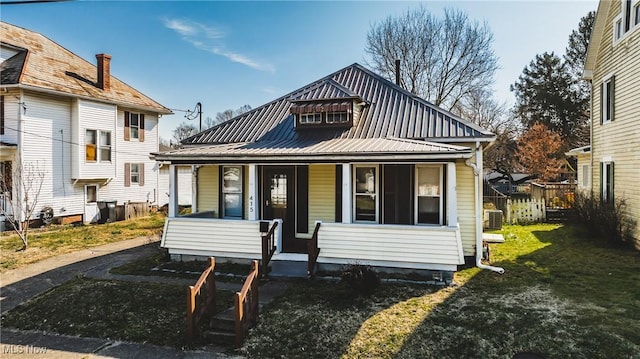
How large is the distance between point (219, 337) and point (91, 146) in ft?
55.5

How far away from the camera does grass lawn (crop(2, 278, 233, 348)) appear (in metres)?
6.54

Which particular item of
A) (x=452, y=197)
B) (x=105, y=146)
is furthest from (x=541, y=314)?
(x=105, y=146)

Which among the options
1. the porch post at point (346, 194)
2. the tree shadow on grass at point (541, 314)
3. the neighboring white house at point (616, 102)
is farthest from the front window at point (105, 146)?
the neighboring white house at point (616, 102)

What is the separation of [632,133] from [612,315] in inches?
308

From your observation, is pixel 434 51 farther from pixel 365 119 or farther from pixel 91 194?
pixel 91 194

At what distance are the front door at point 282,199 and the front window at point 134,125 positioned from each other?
47.4ft

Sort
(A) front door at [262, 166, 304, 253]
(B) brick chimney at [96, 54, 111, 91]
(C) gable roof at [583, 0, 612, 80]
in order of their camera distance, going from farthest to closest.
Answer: (B) brick chimney at [96, 54, 111, 91] < (C) gable roof at [583, 0, 612, 80] < (A) front door at [262, 166, 304, 253]

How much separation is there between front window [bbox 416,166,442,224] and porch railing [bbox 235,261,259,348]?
5161 mm

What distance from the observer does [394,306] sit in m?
7.26

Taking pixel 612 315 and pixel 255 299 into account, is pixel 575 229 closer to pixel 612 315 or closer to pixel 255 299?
pixel 612 315

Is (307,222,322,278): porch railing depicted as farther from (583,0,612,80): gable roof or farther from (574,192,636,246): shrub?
(583,0,612,80): gable roof

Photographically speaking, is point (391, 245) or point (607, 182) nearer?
point (391, 245)

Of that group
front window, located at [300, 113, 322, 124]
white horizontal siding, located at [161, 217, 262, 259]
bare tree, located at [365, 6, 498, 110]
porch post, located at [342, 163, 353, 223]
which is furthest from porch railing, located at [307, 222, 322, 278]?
bare tree, located at [365, 6, 498, 110]

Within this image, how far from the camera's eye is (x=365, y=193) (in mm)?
10445
